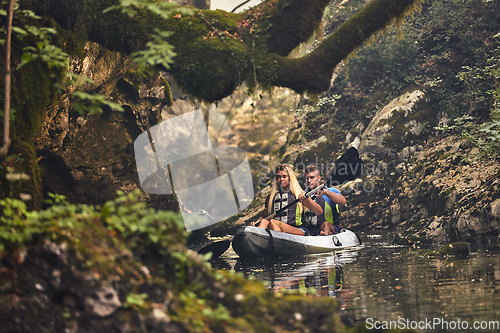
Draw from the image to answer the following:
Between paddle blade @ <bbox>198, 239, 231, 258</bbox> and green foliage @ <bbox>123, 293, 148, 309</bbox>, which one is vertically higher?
green foliage @ <bbox>123, 293, 148, 309</bbox>

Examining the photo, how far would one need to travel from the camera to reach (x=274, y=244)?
9289mm

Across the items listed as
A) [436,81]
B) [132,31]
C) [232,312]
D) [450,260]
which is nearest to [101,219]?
[232,312]

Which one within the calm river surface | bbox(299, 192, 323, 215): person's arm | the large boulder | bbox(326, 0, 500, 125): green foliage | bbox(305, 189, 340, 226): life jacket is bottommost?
the calm river surface

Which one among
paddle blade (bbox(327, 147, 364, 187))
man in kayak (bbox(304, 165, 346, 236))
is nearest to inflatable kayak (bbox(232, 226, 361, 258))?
man in kayak (bbox(304, 165, 346, 236))

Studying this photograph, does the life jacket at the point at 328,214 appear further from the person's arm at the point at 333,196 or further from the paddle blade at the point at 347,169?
the paddle blade at the point at 347,169

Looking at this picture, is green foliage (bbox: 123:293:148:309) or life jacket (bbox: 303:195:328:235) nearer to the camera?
green foliage (bbox: 123:293:148:309)

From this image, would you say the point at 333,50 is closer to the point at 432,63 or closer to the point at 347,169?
the point at 347,169

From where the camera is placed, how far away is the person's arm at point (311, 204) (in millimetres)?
9203

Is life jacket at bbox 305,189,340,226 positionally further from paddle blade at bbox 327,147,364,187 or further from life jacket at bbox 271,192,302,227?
paddle blade at bbox 327,147,364,187

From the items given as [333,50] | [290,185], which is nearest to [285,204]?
[290,185]

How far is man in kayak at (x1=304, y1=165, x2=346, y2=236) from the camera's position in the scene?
9.86 meters

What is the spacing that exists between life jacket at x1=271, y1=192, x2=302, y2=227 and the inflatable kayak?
2.11 feet

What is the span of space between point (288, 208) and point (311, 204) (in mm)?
750

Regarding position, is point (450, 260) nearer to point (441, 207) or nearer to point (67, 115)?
point (441, 207)
